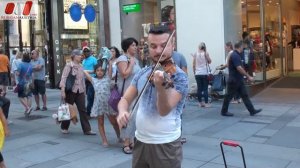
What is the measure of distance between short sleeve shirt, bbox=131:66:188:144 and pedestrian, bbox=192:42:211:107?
8.04 m

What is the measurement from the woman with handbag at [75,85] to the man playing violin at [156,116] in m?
5.02

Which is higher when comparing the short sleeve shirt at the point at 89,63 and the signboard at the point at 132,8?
the signboard at the point at 132,8

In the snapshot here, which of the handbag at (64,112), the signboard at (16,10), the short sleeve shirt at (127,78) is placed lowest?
the handbag at (64,112)

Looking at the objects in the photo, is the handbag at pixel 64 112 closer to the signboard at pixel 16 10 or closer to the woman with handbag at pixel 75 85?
the woman with handbag at pixel 75 85

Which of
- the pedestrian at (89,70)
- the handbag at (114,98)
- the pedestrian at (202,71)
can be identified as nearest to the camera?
the handbag at (114,98)

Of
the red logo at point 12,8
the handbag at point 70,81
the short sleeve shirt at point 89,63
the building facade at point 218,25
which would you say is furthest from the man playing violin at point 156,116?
the red logo at point 12,8

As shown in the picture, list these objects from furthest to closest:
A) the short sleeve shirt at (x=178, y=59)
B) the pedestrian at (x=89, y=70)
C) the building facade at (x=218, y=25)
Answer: the building facade at (x=218, y=25)
the pedestrian at (x=89, y=70)
the short sleeve shirt at (x=178, y=59)

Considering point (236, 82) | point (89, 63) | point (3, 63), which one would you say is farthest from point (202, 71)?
point (3, 63)

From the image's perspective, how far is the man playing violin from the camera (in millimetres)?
2921

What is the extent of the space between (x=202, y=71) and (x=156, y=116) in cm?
815

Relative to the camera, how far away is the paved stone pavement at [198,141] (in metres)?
6.32

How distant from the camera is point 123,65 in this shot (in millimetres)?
6621

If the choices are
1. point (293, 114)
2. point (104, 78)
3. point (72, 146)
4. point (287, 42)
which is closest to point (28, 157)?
point (72, 146)

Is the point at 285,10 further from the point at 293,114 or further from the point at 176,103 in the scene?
the point at 176,103
